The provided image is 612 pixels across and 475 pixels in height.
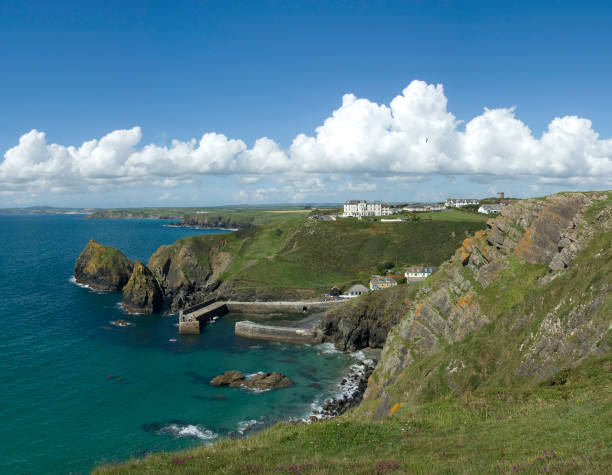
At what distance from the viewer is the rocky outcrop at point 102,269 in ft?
353

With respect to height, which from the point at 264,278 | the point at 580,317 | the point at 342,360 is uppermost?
the point at 580,317

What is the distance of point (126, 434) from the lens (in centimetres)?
4000

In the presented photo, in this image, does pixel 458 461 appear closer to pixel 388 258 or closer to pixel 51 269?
pixel 388 258

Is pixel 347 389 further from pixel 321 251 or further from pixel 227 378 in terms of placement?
pixel 321 251

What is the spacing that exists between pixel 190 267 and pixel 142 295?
30.9m

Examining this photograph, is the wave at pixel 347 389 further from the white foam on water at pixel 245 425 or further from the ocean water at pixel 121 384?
the white foam on water at pixel 245 425

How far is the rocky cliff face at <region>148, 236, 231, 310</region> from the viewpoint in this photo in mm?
110312

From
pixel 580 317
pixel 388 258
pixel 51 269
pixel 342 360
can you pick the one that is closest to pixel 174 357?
pixel 342 360

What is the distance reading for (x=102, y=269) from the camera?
10825 centimetres

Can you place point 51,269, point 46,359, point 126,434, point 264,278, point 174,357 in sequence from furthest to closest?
point 51,269
point 264,278
point 174,357
point 46,359
point 126,434

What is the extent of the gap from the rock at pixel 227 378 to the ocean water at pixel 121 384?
116 centimetres

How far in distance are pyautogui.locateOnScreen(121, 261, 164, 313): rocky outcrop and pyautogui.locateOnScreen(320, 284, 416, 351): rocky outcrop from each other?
137 feet

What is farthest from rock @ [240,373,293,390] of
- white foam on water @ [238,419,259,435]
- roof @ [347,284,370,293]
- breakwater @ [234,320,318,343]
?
roof @ [347,284,370,293]

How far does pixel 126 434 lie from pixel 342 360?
33.6 meters
